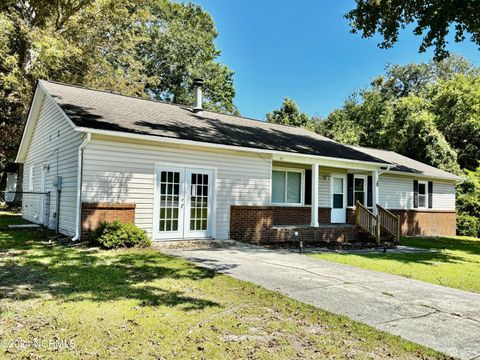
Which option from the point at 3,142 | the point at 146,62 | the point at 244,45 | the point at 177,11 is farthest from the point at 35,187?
the point at 244,45

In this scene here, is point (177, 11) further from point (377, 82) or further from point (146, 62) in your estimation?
point (377, 82)

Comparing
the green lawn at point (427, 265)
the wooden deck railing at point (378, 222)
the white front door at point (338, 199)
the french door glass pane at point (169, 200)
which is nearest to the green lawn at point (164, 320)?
the french door glass pane at point (169, 200)

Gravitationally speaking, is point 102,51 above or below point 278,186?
above

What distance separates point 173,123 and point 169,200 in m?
2.92

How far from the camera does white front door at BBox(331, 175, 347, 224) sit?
16.9 metres

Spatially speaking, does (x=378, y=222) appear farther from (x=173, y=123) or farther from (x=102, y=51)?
(x=102, y=51)

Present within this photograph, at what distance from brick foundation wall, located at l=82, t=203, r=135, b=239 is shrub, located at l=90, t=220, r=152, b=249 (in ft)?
1.02

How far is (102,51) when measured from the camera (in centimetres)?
2534

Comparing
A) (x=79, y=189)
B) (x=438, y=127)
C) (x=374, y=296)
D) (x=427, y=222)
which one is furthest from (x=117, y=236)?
(x=438, y=127)

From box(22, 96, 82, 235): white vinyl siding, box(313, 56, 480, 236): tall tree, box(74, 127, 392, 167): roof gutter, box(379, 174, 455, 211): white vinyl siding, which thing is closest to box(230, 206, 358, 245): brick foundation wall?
box(74, 127, 392, 167): roof gutter

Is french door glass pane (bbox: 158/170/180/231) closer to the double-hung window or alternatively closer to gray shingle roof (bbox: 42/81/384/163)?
gray shingle roof (bbox: 42/81/384/163)

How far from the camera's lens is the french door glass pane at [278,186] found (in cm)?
1488

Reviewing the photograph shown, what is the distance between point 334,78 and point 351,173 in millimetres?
32175

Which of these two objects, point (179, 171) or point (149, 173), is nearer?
point (149, 173)
